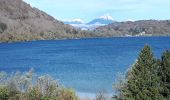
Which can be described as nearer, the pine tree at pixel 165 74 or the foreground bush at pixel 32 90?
the pine tree at pixel 165 74

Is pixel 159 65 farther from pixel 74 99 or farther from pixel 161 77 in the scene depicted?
pixel 74 99

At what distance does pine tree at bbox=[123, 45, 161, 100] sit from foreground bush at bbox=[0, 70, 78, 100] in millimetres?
8320

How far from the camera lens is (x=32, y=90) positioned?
136 feet

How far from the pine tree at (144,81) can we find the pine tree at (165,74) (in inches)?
33.3

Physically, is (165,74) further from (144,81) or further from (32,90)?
(32,90)

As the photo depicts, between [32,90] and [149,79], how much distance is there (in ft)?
37.8

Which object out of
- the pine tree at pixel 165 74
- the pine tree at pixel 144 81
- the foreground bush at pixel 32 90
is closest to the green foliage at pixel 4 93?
the foreground bush at pixel 32 90

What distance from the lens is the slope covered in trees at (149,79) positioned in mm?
34594

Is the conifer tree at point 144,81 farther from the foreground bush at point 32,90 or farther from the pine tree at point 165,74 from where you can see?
the foreground bush at point 32,90

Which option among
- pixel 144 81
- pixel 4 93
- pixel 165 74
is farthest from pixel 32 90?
pixel 165 74

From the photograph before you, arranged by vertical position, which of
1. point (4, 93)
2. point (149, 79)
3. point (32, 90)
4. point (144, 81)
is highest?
point (149, 79)

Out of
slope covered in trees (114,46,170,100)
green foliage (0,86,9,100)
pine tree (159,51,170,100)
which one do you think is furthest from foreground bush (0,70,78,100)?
pine tree (159,51,170,100)

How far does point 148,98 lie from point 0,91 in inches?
597

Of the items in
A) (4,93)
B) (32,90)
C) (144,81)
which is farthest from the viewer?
(4,93)
